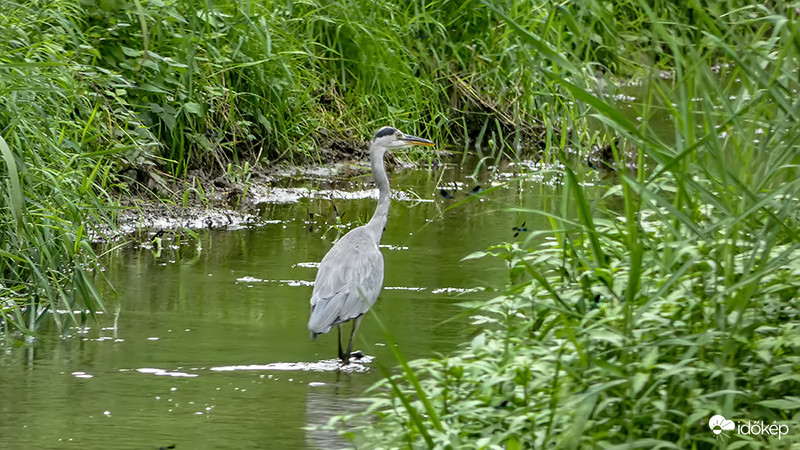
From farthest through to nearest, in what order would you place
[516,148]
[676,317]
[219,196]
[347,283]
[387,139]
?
[516,148], [219,196], [387,139], [347,283], [676,317]

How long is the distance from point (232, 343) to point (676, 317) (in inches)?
116

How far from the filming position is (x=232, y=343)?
6152 mm

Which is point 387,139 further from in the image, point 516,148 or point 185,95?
point 516,148

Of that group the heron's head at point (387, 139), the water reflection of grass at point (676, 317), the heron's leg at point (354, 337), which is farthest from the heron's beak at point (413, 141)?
the water reflection of grass at point (676, 317)

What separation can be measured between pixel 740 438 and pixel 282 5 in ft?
24.7

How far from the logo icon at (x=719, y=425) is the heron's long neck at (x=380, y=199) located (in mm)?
3974

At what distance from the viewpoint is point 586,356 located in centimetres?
350

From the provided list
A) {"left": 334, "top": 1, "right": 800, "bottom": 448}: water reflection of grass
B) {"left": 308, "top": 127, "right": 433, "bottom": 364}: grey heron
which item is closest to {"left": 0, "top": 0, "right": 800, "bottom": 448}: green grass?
{"left": 334, "top": 1, "right": 800, "bottom": 448}: water reflection of grass

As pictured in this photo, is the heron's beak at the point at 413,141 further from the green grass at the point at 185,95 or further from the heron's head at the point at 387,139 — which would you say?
the green grass at the point at 185,95

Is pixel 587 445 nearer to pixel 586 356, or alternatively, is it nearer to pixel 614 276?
pixel 586 356

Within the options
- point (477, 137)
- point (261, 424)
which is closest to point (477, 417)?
point (261, 424)

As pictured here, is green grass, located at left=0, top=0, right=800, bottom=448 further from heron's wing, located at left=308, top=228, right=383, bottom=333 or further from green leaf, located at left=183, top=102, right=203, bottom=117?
heron's wing, located at left=308, top=228, right=383, bottom=333

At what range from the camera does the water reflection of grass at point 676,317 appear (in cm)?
332

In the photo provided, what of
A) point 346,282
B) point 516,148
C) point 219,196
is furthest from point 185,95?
point 516,148
